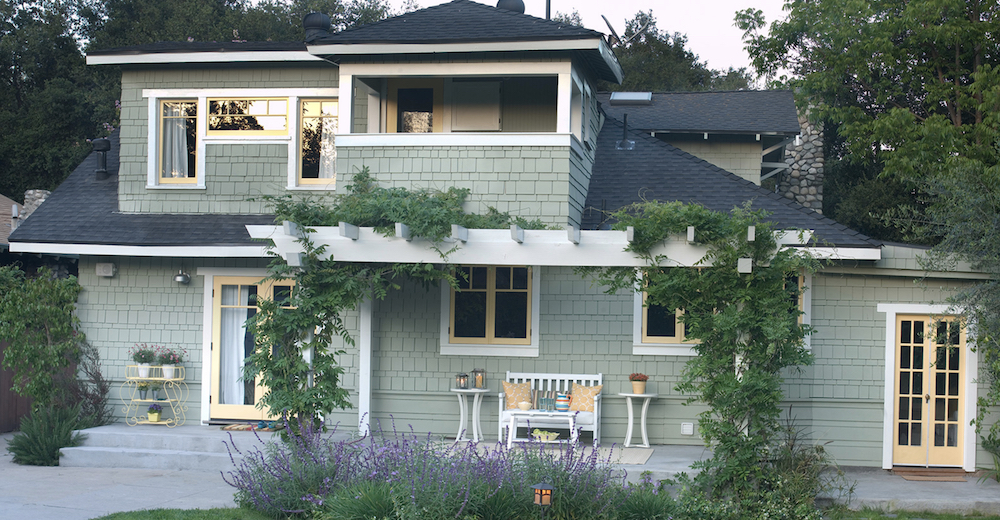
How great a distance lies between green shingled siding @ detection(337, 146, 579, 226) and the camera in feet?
32.8

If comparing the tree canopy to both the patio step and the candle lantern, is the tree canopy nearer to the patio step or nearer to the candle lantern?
the candle lantern

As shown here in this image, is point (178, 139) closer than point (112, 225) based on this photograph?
No

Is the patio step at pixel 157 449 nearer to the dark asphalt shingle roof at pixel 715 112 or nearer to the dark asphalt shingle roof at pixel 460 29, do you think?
the dark asphalt shingle roof at pixel 460 29

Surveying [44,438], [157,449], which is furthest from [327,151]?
[44,438]

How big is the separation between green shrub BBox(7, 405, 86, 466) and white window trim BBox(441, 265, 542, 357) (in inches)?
172

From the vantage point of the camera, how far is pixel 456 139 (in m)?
10.2

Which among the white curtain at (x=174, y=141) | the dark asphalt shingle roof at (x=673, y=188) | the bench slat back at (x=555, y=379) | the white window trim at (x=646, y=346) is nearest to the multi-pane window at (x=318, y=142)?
the white curtain at (x=174, y=141)

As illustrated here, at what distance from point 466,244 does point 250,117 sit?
4.58 metres

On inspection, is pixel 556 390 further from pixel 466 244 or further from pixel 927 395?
pixel 927 395

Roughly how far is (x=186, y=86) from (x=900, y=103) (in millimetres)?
12489

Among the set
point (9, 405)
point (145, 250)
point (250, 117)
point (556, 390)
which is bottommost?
point (9, 405)

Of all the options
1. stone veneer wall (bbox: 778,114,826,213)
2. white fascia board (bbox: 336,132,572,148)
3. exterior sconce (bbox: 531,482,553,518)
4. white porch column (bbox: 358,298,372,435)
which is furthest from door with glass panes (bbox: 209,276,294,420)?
stone veneer wall (bbox: 778,114,826,213)

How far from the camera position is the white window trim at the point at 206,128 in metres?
11.2

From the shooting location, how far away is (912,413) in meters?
9.73
